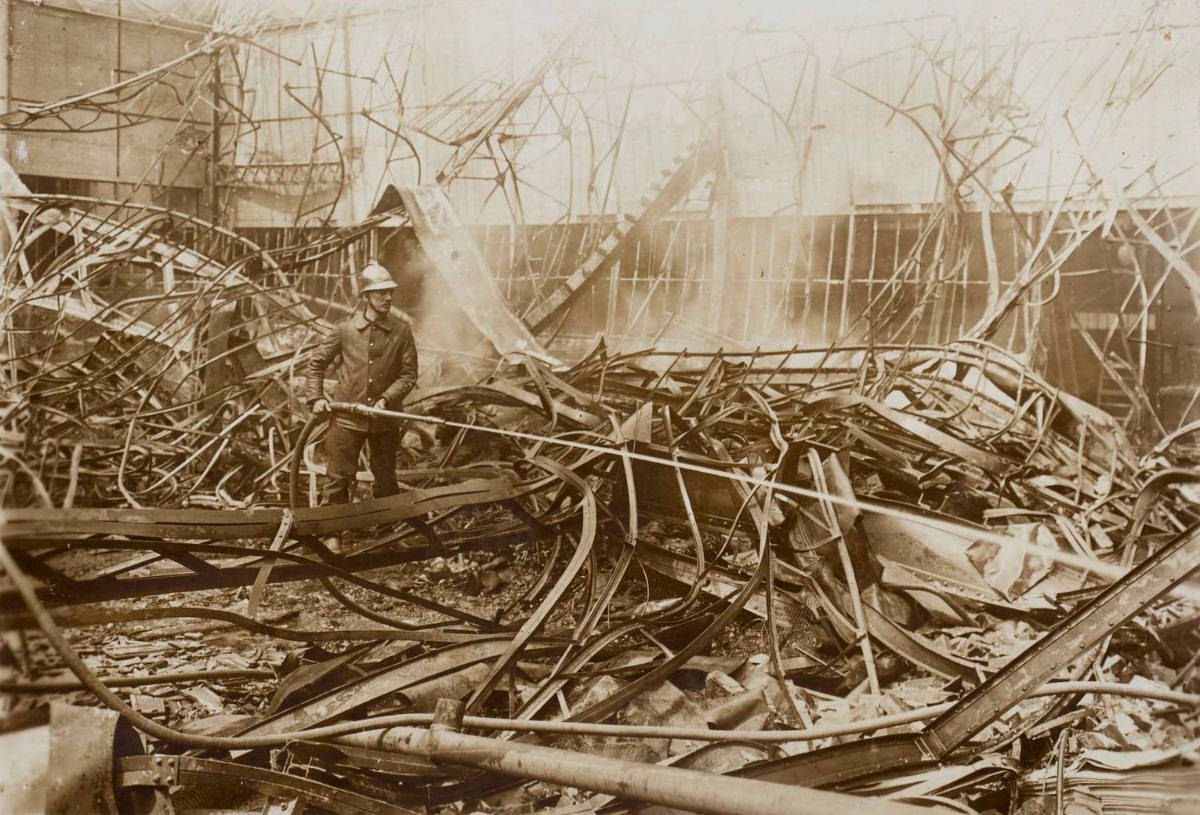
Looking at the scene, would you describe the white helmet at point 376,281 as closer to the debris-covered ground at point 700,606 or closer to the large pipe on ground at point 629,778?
the debris-covered ground at point 700,606

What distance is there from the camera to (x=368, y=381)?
18.9 feet

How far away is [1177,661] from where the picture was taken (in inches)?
133

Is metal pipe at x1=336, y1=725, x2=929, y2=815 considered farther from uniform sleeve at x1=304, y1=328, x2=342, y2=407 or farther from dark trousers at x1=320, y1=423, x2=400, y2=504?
uniform sleeve at x1=304, y1=328, x2=342, y2=407

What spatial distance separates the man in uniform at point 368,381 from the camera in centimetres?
566

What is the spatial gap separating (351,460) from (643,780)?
14.1ft

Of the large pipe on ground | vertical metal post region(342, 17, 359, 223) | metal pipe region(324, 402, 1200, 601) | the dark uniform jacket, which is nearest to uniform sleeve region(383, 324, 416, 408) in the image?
the dark uniform jacket

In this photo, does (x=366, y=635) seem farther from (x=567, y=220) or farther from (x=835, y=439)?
(x=567, y=220)

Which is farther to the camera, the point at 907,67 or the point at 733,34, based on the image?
the point at 733,34

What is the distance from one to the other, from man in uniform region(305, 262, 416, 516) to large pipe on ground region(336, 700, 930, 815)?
11.0 ft

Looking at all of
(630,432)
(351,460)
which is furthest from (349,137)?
(630,432)

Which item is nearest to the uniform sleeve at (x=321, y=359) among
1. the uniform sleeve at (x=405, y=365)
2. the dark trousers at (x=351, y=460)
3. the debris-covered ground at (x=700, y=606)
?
the dark trousers at (x=351, y=460)

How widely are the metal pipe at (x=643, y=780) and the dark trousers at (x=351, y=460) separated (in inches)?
135

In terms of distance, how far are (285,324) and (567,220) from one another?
3547mm

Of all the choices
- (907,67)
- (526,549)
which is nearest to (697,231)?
(907,67)
